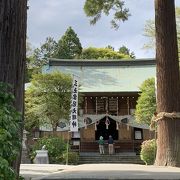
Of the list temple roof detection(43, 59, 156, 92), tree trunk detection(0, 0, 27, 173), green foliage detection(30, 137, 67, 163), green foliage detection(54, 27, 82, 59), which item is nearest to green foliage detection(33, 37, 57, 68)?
green foliage detection(54, 27, 82, 59)

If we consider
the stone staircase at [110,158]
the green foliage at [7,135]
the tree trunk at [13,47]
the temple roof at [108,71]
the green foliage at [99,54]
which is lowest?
the stone staircase at [110,158]

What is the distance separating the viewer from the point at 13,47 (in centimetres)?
483

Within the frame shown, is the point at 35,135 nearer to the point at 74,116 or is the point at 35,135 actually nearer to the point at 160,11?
the point at 74,116

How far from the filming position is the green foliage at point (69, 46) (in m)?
51.8

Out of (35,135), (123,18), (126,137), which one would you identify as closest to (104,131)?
(126,137)

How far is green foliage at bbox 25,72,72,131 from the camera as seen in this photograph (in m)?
24.1

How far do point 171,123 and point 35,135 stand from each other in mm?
20219

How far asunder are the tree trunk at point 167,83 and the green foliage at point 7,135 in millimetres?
6653

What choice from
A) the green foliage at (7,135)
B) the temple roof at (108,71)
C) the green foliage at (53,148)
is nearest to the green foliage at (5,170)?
the green foliage at (7,135)

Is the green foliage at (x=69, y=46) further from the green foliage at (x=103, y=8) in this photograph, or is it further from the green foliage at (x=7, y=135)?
the green foliage at (x=7, y=135)

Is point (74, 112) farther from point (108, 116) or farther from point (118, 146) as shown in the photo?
point (108, 116)

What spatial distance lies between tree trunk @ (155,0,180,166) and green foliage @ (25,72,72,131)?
47.0ft

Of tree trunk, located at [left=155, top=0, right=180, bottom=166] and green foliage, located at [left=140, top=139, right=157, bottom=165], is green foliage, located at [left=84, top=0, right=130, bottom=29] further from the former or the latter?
green foliage, located at [left=140, top=139, right=157, bottom=165]

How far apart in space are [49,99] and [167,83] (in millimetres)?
15088
